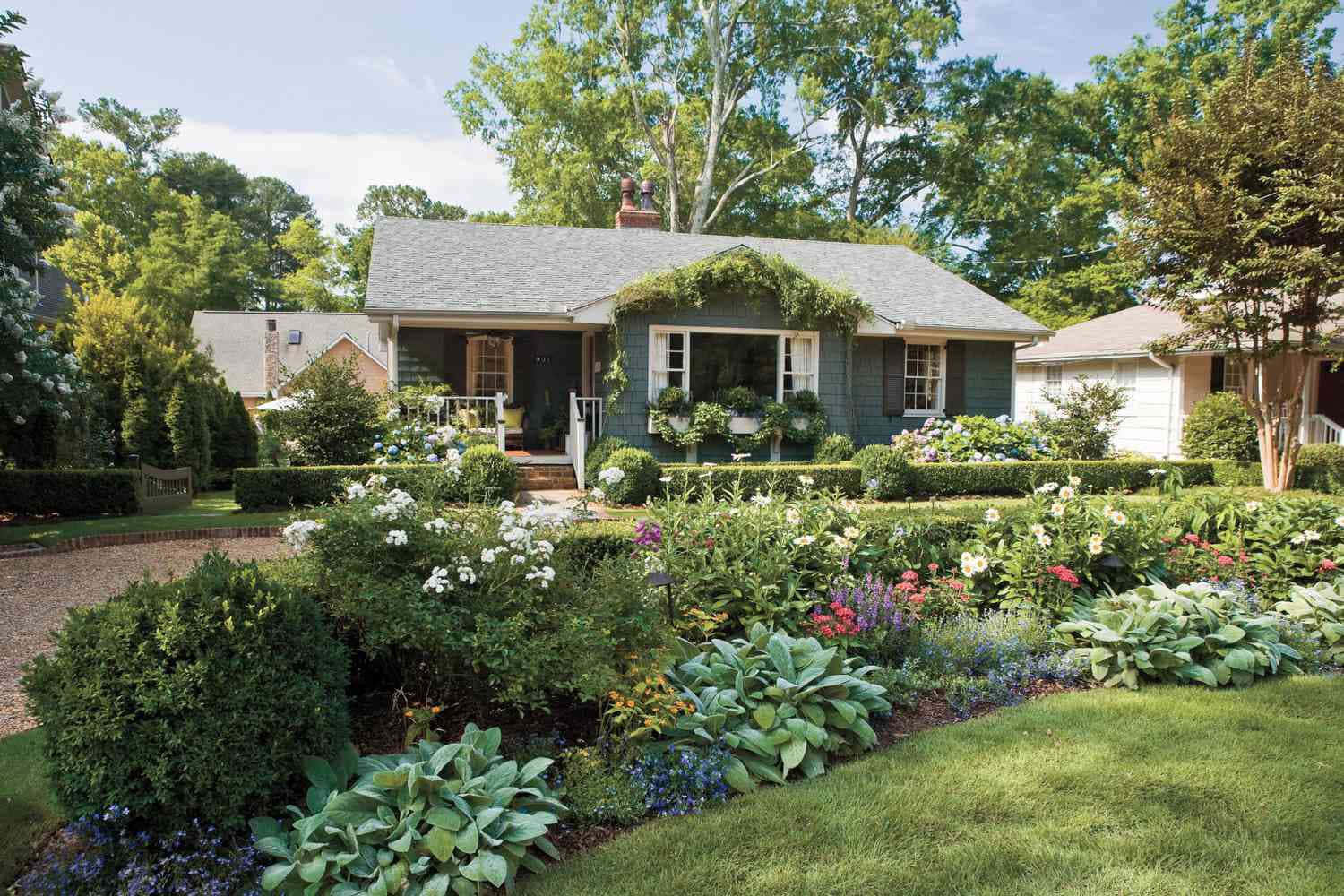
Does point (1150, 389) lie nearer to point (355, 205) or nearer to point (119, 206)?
point (119, 206)

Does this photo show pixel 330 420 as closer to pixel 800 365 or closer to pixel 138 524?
pixel 138 524

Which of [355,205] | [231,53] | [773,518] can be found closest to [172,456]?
[231,53]

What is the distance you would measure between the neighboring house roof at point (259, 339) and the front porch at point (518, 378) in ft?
50.9

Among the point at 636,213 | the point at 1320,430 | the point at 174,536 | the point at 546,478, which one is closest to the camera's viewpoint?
the point at 174,536

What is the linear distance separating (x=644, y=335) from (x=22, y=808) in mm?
10771

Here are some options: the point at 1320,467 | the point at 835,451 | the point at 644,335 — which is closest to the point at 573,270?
the point at 644,335

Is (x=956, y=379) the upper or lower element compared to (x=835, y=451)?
upper

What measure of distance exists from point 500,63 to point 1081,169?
68.0ft

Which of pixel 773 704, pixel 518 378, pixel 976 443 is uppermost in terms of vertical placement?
pixel 518 378

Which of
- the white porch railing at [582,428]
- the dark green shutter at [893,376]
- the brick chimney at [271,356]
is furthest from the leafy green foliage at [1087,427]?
the brick chimney at [271,356]

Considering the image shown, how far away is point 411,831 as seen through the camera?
245 cm

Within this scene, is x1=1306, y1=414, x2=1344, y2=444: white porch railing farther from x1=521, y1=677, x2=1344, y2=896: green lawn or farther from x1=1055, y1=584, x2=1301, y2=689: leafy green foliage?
x1=521, y1=677, x2=1344, y2=896: green lawn

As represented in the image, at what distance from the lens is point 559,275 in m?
15.1

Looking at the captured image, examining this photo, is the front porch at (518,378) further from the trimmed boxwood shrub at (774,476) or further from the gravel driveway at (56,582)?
the gravel driveway at (56,582)
